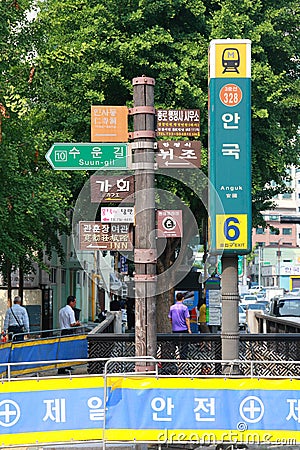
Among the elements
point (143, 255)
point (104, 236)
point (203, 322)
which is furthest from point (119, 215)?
point (203, 322)

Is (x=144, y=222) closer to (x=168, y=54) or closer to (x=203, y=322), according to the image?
(x=168, y=54)

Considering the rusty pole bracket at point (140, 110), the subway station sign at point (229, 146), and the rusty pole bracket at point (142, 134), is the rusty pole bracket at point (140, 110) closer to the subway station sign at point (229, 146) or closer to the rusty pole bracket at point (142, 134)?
the rusty pole bracket at point (142, 134)

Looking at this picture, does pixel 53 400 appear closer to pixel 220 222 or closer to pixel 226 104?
pixel 220 222

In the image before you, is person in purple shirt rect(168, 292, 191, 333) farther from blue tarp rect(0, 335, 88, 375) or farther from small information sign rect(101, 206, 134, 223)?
small information sign rect(101, 206, 134, 223)

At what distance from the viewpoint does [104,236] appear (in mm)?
10945

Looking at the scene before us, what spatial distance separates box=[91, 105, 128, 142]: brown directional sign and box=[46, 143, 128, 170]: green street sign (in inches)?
4.5

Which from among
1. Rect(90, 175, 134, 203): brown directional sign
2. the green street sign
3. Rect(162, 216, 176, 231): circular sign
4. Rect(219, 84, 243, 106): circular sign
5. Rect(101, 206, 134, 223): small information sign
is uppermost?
Rect(219, 84, 243, 106): circular sign

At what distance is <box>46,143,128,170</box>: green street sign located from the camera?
10.9 metres

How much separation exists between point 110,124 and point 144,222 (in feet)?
4.03

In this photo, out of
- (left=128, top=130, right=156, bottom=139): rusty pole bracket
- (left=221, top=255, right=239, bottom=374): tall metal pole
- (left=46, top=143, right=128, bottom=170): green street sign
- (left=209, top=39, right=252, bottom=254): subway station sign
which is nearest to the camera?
(left=128, top=130, right=156, bottom=139): rusty pole bracket

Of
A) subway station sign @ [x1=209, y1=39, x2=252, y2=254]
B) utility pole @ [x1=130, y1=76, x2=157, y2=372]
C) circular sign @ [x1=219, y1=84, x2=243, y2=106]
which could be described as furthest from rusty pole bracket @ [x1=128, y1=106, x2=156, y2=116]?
circular sign @ [x1=219, y1=84, x2=243, y2=106]

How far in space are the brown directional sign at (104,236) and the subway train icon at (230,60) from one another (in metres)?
2.24

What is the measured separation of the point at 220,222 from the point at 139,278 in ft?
4.06

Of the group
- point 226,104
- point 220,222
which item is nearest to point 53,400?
point 220,222
